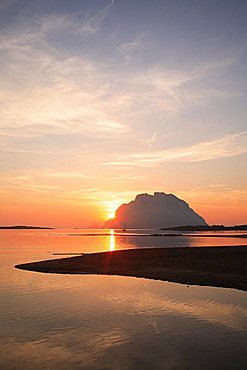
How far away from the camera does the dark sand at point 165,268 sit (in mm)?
34469

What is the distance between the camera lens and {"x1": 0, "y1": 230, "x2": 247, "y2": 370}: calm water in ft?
47.6

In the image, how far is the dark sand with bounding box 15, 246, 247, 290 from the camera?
1357 inches

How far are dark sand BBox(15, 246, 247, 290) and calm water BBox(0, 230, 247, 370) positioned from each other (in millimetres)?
3893

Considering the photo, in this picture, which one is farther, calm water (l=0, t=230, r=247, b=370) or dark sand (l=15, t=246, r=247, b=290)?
dark sand (l=15, t=246, r=247, b=290)

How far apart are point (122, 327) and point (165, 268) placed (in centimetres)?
2445

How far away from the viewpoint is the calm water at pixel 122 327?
1451 centimetres

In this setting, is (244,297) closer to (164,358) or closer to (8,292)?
(164,358)

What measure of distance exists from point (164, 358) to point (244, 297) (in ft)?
45.0

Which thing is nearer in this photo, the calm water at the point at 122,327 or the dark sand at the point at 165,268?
the calm water at the point at 122,327

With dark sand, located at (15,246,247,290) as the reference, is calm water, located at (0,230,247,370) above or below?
below

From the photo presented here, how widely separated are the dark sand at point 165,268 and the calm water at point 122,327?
3.89 m

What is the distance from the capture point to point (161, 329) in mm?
18703

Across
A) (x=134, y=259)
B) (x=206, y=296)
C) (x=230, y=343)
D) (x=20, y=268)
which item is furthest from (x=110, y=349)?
(x=134, y=259)

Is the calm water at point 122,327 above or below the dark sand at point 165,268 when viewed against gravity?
below
